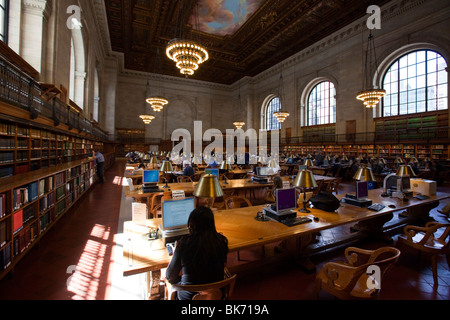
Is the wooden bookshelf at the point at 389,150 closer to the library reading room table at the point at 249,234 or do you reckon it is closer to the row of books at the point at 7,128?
the library reading room table at the point at 249,234

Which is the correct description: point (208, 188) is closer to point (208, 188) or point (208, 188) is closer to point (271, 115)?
point (208, 188)

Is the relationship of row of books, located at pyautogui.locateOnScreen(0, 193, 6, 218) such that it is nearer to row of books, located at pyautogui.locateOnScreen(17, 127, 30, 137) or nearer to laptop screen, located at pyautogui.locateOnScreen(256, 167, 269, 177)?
row of books, located at pyautogui.locateOnScreen(17, 127, 30, 137)

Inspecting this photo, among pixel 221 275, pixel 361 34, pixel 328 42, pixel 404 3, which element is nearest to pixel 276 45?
pixel 328 42

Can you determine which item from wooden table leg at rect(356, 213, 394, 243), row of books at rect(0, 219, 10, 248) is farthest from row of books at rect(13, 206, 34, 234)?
wooden table leg at rect(356, 213, 394, 243)

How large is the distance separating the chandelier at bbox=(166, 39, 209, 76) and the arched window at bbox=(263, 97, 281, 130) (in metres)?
13.6

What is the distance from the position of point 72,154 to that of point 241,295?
738cm

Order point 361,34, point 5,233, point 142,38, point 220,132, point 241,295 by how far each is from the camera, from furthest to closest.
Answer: point 220,132, point 142,38, point 361,34, point 5,233, point 241,295

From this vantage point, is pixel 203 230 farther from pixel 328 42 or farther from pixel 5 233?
pixel 328 42

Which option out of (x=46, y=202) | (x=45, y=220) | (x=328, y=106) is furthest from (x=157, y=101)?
(x=328, y=106)

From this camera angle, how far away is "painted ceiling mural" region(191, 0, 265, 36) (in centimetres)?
1120

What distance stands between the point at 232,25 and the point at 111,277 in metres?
14.6

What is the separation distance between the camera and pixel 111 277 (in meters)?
2.51

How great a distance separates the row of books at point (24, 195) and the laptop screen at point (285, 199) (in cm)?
318

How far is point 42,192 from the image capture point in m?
3.39
